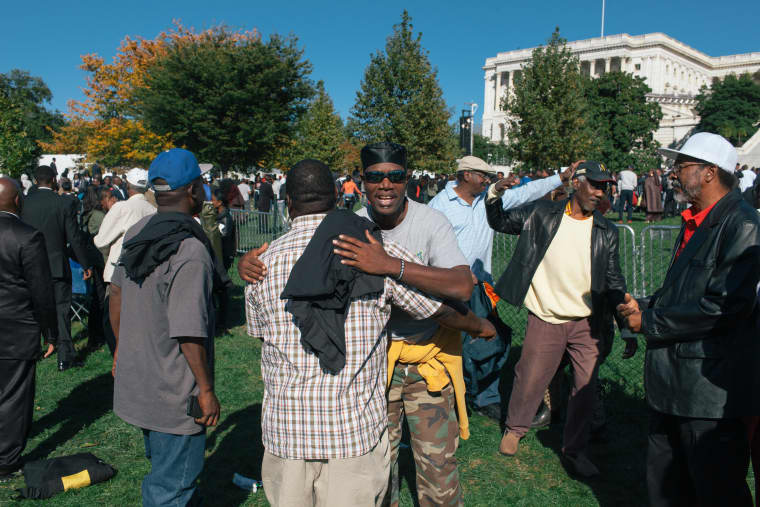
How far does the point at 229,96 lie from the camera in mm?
22703

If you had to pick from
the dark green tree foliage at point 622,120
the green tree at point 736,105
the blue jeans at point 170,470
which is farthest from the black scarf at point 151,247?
the green tree at point 736,105

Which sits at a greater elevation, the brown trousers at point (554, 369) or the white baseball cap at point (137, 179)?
the white baseball cap at point (137, 179)

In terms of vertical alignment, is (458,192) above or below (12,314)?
above

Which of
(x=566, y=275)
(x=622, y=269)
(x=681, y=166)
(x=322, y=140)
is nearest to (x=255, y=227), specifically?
(x=622, y=269)

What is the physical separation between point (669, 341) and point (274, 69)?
897 inches

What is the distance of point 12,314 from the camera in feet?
12.8

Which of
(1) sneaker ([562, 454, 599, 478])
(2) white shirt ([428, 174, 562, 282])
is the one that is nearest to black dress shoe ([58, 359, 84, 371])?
(2) white shirt ([428, 174, 562, 282])

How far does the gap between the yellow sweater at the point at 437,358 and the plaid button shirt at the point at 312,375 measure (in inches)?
25.7

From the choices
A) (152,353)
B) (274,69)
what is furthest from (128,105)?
(152,353)

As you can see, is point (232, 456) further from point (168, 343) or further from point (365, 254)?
point (365, 254)

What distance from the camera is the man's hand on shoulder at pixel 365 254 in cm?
196

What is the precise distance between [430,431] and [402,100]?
92.8ft

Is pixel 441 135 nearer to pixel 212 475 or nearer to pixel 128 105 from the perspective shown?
pixel 128 105

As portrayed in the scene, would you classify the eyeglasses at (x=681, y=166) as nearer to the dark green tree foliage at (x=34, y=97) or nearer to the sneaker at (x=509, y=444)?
the sneaker at (x=509, y=444)
